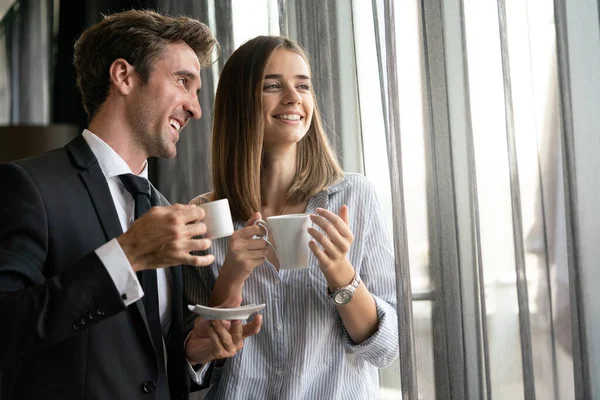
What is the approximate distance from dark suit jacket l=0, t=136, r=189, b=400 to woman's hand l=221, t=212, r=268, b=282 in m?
0.21

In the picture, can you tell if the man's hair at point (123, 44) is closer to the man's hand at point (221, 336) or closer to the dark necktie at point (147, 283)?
the dark necktie at point (147, 283)

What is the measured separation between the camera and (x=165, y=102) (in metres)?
1.55

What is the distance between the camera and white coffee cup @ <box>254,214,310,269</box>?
1312mm

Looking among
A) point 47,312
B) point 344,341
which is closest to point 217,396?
point 344,341

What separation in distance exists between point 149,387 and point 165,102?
0.62 meters

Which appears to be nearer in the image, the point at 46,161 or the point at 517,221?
the point at 517,221

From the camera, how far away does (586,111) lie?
3.51 ft

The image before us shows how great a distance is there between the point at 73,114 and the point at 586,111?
9.72 ft

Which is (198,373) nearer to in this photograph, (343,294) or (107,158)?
(343,294)

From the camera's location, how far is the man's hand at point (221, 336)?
139 centimetres

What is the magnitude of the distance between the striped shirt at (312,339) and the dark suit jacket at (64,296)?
20 centimetres

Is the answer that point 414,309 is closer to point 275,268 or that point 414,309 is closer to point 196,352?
point 275,268

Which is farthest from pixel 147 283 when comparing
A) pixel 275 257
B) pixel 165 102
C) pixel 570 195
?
pixel 570 195

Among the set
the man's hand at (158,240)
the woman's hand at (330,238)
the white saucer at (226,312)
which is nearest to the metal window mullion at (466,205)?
the woman's hand at (330,238)
